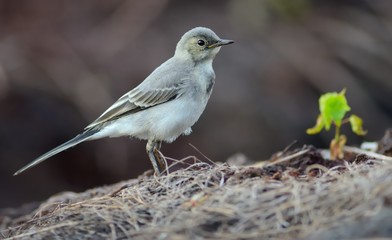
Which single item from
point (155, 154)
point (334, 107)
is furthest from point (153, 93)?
point (334, 107)

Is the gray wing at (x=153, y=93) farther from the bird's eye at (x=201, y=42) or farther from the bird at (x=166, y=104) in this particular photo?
the bird's eye at (x=201, y=42)

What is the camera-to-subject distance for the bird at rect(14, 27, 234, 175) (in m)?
7.78

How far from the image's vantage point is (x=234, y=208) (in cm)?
485

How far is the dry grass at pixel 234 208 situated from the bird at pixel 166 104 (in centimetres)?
184

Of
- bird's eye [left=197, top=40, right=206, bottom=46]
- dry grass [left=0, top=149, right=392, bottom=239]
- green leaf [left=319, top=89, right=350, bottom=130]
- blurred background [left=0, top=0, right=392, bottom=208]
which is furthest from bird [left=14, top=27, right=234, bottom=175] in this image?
blurred background [left=0, top=0, right=392, bottom=208]

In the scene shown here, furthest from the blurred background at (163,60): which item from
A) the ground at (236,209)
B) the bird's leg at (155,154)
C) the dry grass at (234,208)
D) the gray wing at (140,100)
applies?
the dry grass at (234,208)

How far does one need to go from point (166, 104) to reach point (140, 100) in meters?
0.33

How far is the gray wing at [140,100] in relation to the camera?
7.90 m

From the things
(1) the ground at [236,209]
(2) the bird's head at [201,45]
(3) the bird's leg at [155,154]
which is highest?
(2) the bird's head at [201,45]

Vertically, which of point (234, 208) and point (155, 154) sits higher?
point (155, 154)

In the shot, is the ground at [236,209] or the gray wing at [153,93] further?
the gray wing at [153,93]

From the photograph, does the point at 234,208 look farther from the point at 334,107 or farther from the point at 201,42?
the point at 201,42

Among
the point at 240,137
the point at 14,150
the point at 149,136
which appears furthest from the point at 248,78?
the point at 149,136

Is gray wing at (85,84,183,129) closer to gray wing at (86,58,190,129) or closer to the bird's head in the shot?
gray wing at (86,58,190,129)
